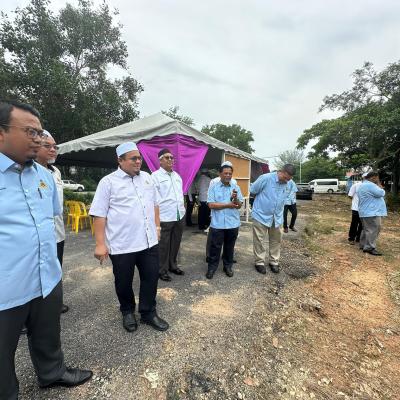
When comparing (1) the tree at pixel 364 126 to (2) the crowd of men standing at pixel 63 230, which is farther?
(1) the tree at pixel 364 126

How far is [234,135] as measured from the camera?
126 feet

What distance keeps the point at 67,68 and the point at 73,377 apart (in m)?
16.6

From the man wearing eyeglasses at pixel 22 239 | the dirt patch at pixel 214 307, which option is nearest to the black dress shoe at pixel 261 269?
the dirt patch at pixel 214 307

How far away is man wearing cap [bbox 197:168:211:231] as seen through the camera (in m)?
7.01

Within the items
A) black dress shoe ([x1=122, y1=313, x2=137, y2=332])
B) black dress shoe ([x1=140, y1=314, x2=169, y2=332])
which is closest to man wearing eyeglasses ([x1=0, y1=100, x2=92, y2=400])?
black dress shoe ([x1=122, y1=313, x2=137, y2=332])

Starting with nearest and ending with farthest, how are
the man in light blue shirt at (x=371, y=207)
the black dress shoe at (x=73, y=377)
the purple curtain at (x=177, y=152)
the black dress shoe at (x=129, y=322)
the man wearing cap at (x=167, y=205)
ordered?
the black dress shoe at (x=73, y=377) → the black dress shoe at (x=129, y=322) → the man wearing cap at (x=167, y=205) → the purple curtain at (x=177, y=152) → the man in light blue shirt at (x=371, y=207)

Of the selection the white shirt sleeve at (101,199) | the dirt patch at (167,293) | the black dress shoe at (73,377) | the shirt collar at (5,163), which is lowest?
the dirt patch at (167,293)

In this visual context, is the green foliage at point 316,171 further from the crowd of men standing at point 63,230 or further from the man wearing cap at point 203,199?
the crowd of men standing at point 63,230

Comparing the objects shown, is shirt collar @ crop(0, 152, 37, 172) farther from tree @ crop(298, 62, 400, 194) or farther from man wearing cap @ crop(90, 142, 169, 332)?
tree @ crop(298, 62, 400, 194)

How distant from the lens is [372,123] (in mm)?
13977

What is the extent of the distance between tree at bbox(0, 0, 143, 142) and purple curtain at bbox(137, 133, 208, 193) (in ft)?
32.8

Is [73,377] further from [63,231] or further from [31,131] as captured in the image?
[31,131]

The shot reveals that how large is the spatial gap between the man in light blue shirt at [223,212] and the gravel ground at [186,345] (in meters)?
0.48

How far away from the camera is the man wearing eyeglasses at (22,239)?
4.31ft
